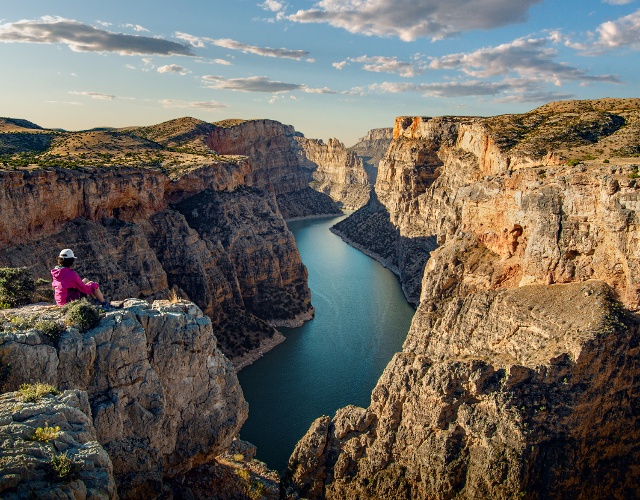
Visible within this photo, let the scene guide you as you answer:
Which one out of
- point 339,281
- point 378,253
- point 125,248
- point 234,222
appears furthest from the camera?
point 378,253

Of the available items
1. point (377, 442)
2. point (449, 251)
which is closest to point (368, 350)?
point (449, 251)

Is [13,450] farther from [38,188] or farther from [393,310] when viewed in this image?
[393,310]

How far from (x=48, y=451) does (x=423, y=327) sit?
1099 inches

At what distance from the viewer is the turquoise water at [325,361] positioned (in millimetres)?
43125

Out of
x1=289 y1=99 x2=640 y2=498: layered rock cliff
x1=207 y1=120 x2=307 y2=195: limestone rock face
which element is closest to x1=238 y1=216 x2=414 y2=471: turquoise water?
x1=289 y1=99 x2=640 y2=498: layered rock cliff

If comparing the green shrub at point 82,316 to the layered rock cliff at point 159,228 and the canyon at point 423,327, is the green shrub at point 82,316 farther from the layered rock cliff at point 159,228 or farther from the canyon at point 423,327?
the layered rock cliff at point 159,228

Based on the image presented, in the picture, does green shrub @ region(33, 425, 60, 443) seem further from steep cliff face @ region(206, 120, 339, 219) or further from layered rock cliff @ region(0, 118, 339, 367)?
steep cliff face @ region(206, 120, 339, 219)

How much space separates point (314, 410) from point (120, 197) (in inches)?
1135

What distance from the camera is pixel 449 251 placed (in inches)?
1545

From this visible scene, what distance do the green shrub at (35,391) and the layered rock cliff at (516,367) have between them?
20.4 m

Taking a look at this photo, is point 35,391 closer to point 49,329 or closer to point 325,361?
point 49,329

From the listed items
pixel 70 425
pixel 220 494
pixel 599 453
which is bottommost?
pixel 220 494

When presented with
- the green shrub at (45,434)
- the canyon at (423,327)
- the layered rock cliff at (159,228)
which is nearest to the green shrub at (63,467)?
the green shrub at (45,434)

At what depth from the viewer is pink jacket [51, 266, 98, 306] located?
2004 cm
